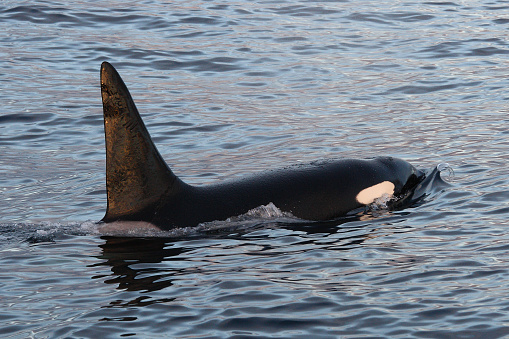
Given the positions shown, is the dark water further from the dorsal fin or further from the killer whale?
the dorsal fin

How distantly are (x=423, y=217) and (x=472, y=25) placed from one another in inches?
656

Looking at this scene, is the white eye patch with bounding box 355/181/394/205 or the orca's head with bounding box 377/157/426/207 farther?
the orca's head with bounding box 377/157/426/207

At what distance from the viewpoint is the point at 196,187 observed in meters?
9.89

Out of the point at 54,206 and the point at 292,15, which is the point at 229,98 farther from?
the point at 292,15

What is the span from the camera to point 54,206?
11.4 m

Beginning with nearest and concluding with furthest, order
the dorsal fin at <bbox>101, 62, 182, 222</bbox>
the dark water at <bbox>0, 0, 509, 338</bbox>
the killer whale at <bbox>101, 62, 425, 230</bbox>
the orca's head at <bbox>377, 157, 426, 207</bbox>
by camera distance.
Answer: the dark water at <bbox>0, 0, 509, 338</bbox>, the dorsal fin at <bbox>101, 62, 182, 222</bbox>, the killer whale at <bbox>101, 62, 425, 230</bbox>, the orca's head at <bbox>377, 157, 426, 207</bbox>

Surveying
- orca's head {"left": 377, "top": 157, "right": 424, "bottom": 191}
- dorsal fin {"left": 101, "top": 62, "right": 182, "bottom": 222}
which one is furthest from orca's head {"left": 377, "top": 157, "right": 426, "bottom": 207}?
dorsal fin {"left": 101, "top": 62, "right": 182, "bottom": 222}

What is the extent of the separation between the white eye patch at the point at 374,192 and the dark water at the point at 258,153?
0.85ft

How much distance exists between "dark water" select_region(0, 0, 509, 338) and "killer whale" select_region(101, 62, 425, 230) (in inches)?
10.0

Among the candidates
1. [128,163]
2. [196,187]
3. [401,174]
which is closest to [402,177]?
[401,174]

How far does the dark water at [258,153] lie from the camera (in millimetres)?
7402

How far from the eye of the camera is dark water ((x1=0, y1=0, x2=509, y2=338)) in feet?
24.3

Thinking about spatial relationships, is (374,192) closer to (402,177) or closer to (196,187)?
(402,177)

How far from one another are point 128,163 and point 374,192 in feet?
11.0
